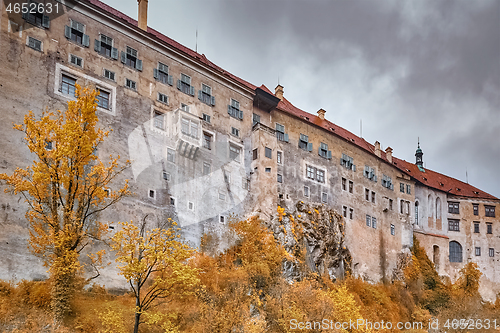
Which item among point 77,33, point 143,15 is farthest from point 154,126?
point 143,15

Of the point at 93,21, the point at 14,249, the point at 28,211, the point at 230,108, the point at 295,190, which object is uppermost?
the point at 93,21

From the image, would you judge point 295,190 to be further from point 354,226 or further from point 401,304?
point 401,304

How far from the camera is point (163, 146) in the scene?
32469 mm

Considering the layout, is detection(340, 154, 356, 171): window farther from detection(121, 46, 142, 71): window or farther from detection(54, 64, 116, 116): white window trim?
detection(54, 64, 116, 116): white window trim

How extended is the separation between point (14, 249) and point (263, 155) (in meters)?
20.6

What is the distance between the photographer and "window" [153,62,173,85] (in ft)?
111

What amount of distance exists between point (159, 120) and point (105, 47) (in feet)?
19.7

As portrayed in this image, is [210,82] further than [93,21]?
Yes

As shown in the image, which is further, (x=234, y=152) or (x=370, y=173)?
(x=370, y=173)

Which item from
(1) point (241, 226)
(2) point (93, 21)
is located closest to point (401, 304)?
(1) point (241, 226)

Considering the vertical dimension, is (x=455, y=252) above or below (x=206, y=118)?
below

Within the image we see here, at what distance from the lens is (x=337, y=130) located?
51.4m

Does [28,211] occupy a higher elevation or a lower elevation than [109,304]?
higher

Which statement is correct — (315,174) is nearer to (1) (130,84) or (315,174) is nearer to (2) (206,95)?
(2) (206,95)
